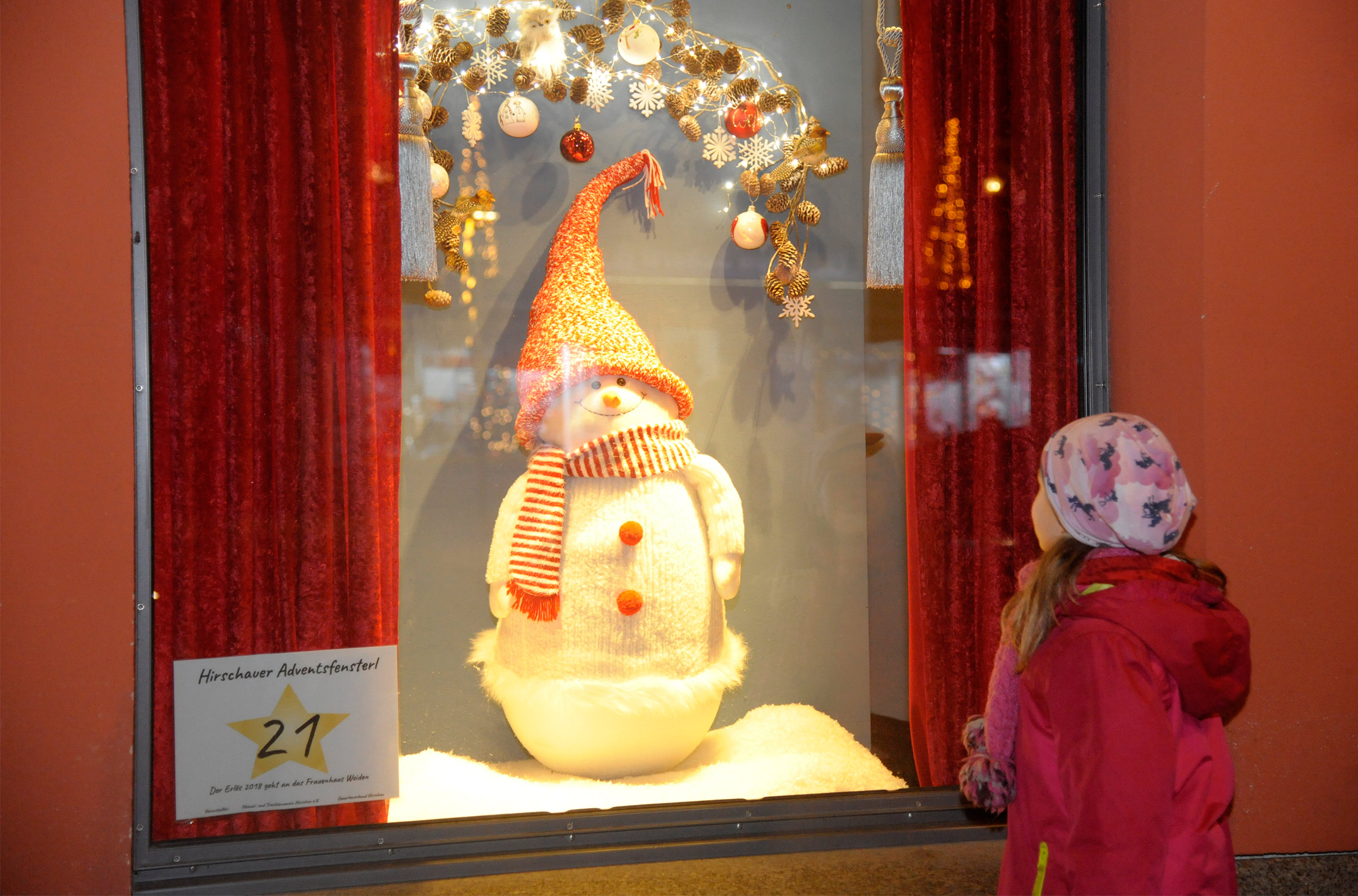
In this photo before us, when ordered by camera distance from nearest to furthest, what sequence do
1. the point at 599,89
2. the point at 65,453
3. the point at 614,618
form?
the point at 65,453
the point at 614,618
the point at 599,89

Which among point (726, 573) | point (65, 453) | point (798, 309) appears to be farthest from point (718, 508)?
point (65, 453)

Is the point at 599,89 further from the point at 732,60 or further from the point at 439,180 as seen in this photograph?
the point at 439,180

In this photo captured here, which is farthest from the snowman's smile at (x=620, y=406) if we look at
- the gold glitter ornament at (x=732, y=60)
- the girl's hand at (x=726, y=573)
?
the gold glitter ornament at (x=732, y=60)

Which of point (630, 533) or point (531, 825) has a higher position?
point (630, 533)

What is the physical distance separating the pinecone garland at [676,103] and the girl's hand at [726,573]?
1.11 meters

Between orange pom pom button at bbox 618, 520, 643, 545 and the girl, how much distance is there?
0.92 m

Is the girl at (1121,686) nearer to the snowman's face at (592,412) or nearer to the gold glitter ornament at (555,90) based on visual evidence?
the snowman's face at (592,412)

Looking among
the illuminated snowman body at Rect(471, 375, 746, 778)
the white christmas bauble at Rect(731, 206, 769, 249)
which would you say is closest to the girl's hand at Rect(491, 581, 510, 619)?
the illuminated snowman body at Rect(471, 375, 746, 778)

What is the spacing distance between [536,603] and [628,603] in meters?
0.20

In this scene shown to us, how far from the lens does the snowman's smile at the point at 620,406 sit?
198cm

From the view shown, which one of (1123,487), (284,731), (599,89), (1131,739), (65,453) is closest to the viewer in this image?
(1131,739)

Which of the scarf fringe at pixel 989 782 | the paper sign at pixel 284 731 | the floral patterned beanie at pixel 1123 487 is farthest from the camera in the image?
the paper sign at pixel 284 731

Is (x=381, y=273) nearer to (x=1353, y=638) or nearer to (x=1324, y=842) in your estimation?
(x=1353, y=638)

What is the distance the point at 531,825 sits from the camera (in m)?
1.72
